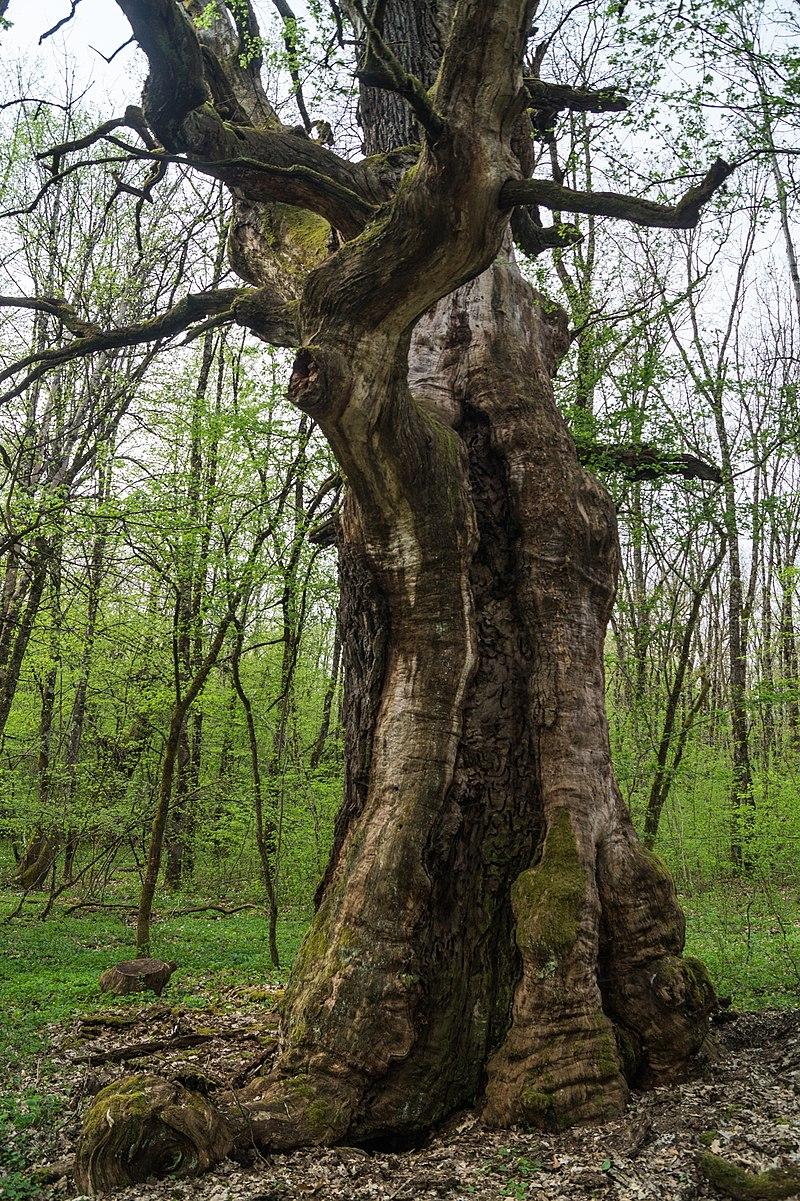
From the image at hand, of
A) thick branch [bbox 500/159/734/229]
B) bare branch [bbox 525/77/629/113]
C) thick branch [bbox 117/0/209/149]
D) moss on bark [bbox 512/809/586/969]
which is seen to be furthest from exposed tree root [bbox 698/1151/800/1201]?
bare branch [bbox 525/77/629/113]

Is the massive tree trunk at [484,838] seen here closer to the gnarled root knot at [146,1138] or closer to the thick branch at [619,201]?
the gnarled root knot at [146,1138]

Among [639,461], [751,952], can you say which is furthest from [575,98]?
[751,952]

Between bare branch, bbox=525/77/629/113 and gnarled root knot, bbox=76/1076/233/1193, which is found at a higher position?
bare branch, bbox=525/77/629/113

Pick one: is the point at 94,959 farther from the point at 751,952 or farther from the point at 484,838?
the point at 751,952

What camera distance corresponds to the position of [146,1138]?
303 centimetres

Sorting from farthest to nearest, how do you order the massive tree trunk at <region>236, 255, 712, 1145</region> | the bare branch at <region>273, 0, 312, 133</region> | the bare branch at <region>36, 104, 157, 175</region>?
the bare branch at <region>273, 0, 312, 133</region> → the bare branch at <region>36, 104, 157, 175</region> → the massive tree trunk at <region>236, 255, 712, 1145</region>

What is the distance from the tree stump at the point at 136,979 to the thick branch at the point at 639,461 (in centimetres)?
565

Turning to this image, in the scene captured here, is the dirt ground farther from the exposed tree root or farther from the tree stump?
the tree stump

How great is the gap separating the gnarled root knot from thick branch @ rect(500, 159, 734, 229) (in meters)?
3.98

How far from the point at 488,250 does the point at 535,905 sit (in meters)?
3.07

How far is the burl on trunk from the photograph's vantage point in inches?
133

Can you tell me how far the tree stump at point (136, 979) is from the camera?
21.2 ft

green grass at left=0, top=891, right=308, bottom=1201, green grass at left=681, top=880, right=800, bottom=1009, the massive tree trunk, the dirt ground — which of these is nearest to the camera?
the dirt ground

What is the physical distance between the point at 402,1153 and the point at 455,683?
2141 millimetres
